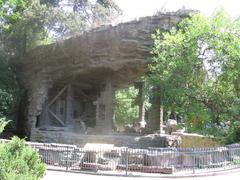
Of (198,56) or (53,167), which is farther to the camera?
(198,56)

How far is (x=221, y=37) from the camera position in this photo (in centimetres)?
1520

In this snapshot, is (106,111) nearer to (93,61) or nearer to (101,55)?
(93,61)

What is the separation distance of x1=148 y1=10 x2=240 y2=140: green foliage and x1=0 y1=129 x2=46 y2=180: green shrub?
857 cm

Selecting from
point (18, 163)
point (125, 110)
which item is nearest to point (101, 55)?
point (18, 163)

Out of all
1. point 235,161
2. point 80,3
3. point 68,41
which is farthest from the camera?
point 80,3

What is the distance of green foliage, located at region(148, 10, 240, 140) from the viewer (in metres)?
15.2

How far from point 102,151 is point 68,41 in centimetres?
1318

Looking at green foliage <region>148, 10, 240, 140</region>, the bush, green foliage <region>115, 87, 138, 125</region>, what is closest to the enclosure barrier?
green foliage <region>148, 10, 240, 140</region>

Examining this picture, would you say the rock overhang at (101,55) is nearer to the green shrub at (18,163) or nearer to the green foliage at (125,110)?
the green shrub at (18,163)

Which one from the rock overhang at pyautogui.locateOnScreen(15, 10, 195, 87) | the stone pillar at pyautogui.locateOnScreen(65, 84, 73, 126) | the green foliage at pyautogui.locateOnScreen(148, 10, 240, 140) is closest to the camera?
the green foliage at pyautogui.locateOnScreen(148, 10, 240, 140)

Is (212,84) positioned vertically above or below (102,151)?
above

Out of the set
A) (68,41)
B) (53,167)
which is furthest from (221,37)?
(68,41)

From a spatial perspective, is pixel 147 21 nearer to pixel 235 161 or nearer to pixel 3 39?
pixel 235 161

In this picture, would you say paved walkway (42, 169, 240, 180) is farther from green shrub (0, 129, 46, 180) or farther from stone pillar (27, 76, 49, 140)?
stone pillar (27, 76, 49, 140)
